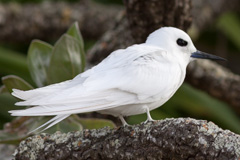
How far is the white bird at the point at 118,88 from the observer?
183 centimetres

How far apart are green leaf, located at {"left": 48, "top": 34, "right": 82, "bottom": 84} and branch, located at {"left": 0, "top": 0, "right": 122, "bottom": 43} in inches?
53.8

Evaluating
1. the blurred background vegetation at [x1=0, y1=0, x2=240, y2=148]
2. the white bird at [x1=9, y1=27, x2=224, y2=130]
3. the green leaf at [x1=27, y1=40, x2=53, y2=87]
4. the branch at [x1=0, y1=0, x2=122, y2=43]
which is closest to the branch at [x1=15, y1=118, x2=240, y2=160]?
the white bird at [x1=9, y1=27, x2=224, y2=130]

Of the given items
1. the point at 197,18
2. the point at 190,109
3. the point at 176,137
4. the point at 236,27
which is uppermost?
the point at 176,137

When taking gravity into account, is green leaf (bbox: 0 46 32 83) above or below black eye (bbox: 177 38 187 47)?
below

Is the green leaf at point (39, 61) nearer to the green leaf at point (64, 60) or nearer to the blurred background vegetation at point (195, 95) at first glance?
the green leaf at point (64, 60)

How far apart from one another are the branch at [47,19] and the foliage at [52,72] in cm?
122

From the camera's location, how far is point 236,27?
4344 millimetres

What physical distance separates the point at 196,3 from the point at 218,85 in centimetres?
109

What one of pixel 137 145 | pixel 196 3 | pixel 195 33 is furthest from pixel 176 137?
pixel 196 3

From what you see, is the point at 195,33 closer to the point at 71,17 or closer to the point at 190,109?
the point at 190,109

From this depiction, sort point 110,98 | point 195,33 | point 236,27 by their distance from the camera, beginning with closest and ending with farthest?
point 110,98 → point 195,33 → point 236,27

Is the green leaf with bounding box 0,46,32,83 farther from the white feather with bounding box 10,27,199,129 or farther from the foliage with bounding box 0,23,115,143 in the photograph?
the white feather with bounding box 10,27,199,129

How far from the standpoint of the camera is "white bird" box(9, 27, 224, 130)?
71.9 inches

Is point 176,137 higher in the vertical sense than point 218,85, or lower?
higher
